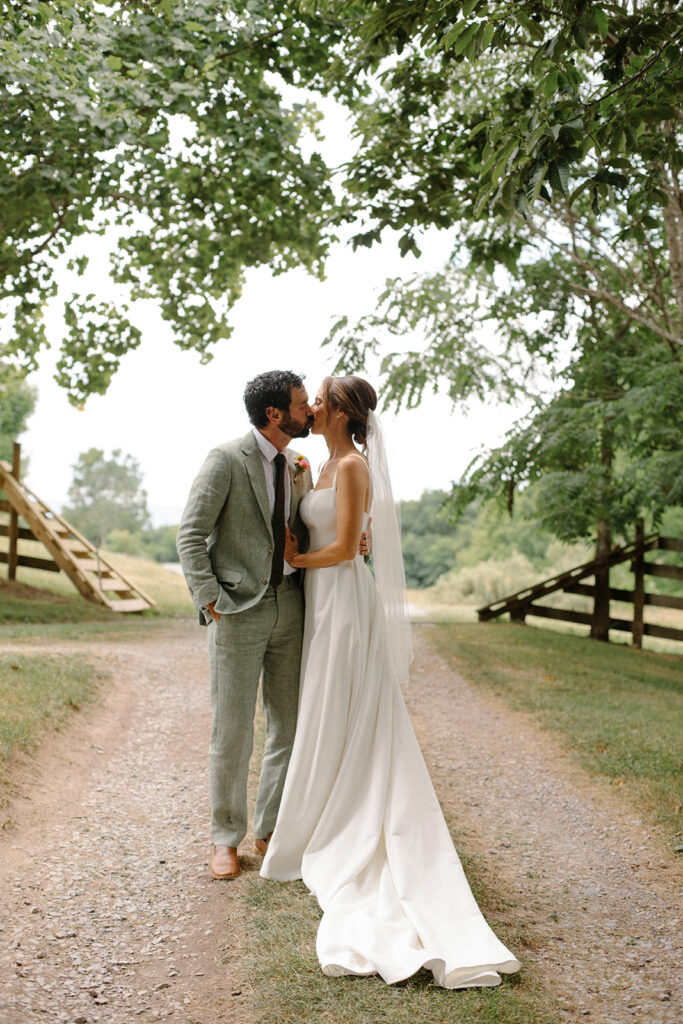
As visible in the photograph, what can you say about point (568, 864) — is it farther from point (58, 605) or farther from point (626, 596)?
point (58, 605)

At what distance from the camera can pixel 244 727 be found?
4184mm

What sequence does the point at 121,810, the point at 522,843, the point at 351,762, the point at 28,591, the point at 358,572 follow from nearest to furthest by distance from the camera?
the point at 351,762, the point at 358,572, the point at 522,843, the point at 121,810, the point at 28,591

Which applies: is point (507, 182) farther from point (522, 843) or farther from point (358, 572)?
point (522, 843)

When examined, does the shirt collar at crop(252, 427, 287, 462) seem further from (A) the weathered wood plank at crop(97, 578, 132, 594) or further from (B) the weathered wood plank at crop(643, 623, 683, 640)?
(A) the weathered wood plank at crop(97, 578, 132, 594)

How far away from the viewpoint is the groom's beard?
13.6 feet

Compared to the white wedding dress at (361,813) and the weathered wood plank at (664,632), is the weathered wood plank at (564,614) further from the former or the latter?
the white wedding dress at (361,813)

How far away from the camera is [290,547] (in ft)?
13.8

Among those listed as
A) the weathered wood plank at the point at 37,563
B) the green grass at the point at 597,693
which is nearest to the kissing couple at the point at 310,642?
the green grass at the point at 597,693

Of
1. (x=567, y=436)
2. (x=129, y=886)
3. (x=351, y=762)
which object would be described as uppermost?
(x=567, y=436)

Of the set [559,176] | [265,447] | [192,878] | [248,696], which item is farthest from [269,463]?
[192,878]

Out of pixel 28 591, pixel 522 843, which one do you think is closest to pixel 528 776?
pixel 522 843

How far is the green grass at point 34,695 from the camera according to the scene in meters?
5.66

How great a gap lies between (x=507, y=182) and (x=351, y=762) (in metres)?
2.91

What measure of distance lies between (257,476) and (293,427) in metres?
0.31
